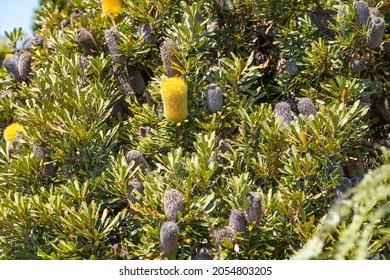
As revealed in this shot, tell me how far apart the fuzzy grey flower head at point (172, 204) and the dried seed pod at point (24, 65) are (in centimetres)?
167

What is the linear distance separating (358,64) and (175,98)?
34.9 inches

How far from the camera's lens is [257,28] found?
3.48 metres

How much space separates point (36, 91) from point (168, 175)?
913mm

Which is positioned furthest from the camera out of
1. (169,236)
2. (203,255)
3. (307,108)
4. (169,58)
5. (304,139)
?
(169,58)

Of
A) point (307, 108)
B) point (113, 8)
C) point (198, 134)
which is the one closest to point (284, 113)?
point (307, 108)

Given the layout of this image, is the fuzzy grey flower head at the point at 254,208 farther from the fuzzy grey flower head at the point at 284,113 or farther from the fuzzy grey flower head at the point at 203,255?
the fuzzy grey flower head at the point at 284,113

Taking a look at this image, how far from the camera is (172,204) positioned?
2.43 meters

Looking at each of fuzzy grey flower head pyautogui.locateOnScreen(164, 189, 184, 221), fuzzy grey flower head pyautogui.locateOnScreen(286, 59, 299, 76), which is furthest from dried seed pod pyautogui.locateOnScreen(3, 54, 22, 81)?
fuzzy grey flower head pyautogui.locateOnScreen(164, 189, 184, 221)

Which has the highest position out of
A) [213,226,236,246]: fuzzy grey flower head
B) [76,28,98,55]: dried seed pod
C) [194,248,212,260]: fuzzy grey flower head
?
[76,28,98,55]: dried seed pod

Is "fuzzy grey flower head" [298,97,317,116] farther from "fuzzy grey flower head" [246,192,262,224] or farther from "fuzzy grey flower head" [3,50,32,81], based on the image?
"fuzzy grey flower head" [3,50,32,81]

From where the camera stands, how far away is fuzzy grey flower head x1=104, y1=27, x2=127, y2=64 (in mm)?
3172

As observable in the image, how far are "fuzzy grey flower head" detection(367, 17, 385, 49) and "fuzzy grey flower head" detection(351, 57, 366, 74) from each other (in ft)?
0.28

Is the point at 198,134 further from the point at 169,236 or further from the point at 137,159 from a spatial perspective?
the point at 169,236
